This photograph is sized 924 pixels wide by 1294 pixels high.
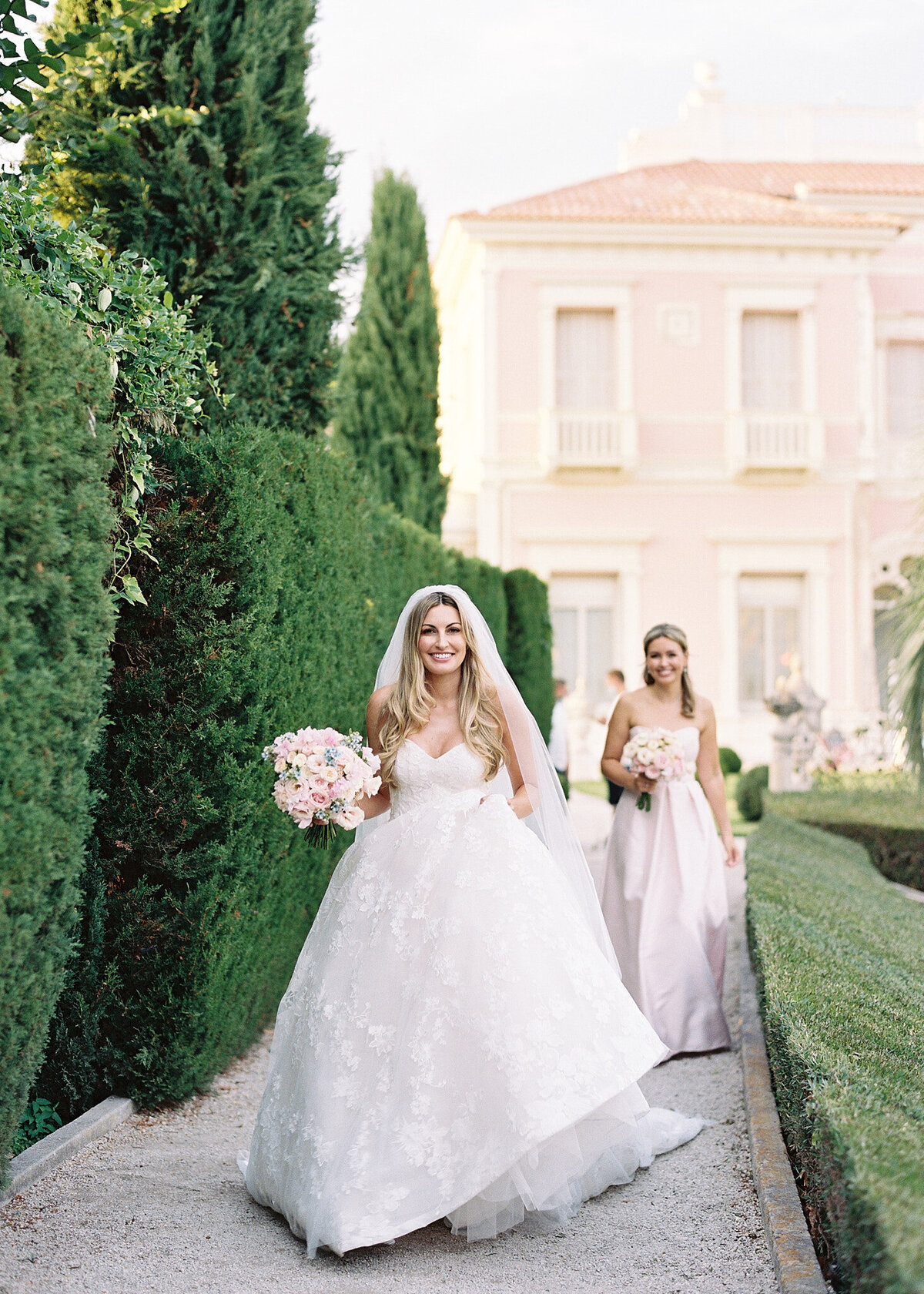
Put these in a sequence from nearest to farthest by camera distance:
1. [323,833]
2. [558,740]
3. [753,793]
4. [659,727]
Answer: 1. [323,833]
2. [659,727]
3. [558,740]
4. [753,793]

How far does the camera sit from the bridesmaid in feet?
19.1

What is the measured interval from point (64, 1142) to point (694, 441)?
1803 centimetres

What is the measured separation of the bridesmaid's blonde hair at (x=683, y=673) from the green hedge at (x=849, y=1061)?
1.06m

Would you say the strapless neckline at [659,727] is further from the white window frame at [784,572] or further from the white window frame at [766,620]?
the white window frame at [766,620]

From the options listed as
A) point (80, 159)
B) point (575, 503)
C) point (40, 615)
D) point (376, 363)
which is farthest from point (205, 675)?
point (575, 503)

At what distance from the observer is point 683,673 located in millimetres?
6355

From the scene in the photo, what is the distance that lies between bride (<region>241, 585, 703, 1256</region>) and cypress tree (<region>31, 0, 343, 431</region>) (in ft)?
10.1

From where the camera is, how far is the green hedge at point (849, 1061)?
2.38 meters

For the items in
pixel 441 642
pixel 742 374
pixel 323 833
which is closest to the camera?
pixel 323 833

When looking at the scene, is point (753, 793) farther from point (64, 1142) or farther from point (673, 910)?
point (64, 1142)

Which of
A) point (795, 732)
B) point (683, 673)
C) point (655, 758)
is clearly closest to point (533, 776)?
point (655, 758)

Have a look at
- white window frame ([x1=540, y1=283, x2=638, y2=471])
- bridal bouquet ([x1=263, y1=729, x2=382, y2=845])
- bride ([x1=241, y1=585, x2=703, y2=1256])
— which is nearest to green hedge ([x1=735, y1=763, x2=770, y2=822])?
white window frame ([x1=540, y1=283, x2=638, y2=471])

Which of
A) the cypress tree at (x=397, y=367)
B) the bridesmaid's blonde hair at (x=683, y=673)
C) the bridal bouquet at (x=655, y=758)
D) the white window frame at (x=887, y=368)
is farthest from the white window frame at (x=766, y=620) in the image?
the bridal bouquet at (x=655, y=758)

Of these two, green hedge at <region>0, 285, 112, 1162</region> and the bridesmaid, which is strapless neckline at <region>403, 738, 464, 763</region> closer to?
green hedge at <region>0, 285, 112, 1162</region>
